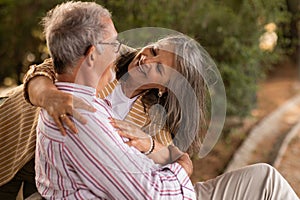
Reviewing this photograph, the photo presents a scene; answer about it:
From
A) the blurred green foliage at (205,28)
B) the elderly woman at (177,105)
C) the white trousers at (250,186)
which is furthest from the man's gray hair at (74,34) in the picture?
the blurred green foliage at (205,28)

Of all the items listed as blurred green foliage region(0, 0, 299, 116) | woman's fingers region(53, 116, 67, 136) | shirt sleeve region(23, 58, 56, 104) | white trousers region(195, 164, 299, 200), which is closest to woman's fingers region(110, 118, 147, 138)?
woman's fingers region(53, 116, 67, 136)

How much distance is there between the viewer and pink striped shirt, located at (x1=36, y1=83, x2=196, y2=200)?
1687 millimetres

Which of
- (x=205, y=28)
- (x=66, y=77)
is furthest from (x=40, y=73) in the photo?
(x=205, y=28)

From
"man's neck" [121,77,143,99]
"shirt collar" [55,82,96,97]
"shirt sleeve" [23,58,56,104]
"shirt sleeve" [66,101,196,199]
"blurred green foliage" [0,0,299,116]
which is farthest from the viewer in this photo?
"blurred green foliage" [0,0,299,116]

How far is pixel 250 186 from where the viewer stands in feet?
7.05

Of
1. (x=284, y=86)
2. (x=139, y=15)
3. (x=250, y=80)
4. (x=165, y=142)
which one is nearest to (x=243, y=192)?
(x=165, y=142)

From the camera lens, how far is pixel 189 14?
15.0 feet

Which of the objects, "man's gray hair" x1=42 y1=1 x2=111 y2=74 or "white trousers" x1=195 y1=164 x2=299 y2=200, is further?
"white trousers" x1=195 y1=164 x2=299 y2=200

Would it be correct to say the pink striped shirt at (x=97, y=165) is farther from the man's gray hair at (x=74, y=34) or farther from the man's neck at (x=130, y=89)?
the man's neck at (x=130, y=89)

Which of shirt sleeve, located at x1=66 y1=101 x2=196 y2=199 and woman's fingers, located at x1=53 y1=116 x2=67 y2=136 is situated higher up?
woman's fingers, located at x1=53 y1=116 x2=67 y2=136

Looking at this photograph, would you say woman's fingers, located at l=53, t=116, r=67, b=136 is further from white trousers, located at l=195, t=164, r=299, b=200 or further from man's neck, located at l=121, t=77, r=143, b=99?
white trousers, located at l=195, t=164, r=299, b=200

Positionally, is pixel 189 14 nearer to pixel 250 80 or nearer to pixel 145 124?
pixel 250 80

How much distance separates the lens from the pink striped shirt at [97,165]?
1687 millimetres

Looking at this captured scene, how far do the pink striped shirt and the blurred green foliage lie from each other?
2.51 meters
